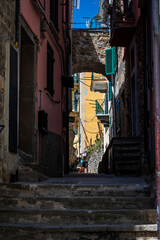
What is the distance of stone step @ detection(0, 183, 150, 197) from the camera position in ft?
17.6

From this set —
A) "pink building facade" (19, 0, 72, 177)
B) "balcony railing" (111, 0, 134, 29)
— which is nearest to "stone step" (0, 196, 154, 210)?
"pink building facade" (19, 0, 72, 177)

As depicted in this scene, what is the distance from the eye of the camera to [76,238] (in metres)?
4.49

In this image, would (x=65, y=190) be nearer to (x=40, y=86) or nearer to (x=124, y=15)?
(x=40, y=86)

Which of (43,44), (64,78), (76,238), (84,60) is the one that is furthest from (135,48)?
(76,238)

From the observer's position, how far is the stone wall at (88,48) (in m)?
20.2

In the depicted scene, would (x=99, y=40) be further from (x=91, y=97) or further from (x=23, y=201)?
(x=91, y=97)

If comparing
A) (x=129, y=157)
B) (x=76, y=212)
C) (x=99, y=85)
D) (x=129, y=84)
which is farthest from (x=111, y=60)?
(x=76, y=212)

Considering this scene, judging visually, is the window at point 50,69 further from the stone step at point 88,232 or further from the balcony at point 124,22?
the stone step at point 88,232

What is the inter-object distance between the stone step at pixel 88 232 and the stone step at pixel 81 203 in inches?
21.7

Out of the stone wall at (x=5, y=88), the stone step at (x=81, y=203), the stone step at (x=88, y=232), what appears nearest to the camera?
the stone step at (x=88, y=232)

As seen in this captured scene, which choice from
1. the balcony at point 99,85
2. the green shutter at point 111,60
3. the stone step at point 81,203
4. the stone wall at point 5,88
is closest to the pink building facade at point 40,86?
the stone wall at point 5,88

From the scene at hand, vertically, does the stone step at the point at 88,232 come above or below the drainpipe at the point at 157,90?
below

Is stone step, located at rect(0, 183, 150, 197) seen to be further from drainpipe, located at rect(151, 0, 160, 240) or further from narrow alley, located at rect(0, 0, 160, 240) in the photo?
drainpipe, located at rect(151, 0, 160, 240)

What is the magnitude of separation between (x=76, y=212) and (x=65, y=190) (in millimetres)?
664
